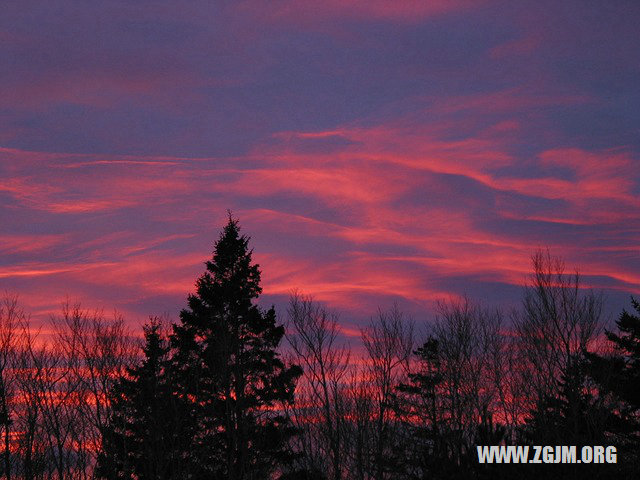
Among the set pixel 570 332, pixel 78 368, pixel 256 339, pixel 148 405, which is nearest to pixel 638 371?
pixel 570 332

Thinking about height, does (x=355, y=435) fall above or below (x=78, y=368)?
below

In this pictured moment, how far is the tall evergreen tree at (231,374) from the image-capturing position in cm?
3198

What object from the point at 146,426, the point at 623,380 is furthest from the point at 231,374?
the point at 623,380

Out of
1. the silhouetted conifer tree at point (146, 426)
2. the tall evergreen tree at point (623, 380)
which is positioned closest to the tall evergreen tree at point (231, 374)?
the silhouetted conifer tree at point (146, 426)

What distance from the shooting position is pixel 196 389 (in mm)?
33031

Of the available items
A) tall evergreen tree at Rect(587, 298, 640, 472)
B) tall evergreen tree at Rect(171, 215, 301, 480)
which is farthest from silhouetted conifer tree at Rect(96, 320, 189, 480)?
tall evergreen tree at Rect(587, 298, 640, 472)

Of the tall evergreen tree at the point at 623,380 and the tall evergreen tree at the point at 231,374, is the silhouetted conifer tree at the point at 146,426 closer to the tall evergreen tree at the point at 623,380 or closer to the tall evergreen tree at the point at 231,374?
the tall evergreen tree at the point at 231,374

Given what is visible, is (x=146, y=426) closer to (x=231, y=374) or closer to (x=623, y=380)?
(x=231, y=374)

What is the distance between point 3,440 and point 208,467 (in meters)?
13.7

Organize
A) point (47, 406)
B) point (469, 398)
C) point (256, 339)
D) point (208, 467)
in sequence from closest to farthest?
1. point (208, 467)
2. point (256, 339)
3. point (47, 406)
4. point (469, 398)

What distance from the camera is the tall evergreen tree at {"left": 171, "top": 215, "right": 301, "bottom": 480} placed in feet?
105

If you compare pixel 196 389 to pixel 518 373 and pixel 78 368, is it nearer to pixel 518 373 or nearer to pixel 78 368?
pixel 78 368

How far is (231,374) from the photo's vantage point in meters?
34.2

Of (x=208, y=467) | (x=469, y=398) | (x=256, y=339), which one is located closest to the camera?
(x=208, y=467)
